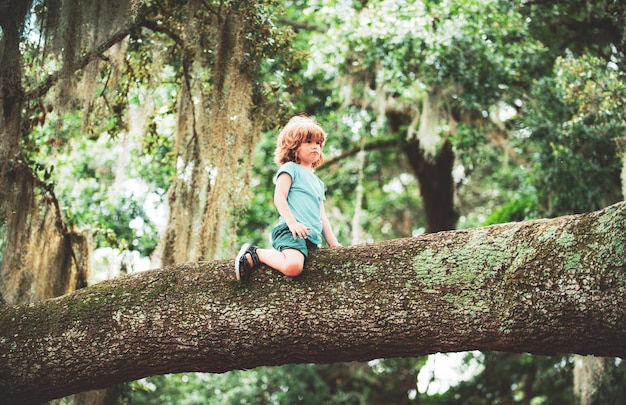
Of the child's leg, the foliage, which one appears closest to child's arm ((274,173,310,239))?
the child's leg

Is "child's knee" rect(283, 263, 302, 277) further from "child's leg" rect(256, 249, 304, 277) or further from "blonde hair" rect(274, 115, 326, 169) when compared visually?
"blonde hair" rect(274, 115, 326, 169)

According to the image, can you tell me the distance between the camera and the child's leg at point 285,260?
2.96m

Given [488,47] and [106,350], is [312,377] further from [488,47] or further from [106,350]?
[106,350]

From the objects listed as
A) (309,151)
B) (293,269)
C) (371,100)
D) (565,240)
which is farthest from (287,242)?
(371,100)

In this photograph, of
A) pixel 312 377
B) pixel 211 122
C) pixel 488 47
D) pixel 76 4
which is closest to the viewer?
pixel 76 4

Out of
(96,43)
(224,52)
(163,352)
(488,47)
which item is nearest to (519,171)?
(488,47)

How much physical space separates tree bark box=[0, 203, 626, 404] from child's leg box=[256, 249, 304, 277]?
5 cm

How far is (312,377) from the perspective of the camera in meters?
11.1

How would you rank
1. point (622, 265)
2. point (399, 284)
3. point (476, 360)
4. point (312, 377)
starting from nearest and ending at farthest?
point (622, 265), point (399, 284), point (312, 377), point (476, 360)

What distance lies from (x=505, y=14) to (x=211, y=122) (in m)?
3.94

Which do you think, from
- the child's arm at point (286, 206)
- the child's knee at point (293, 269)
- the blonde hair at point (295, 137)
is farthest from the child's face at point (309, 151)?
the child's knee at point (293, 269)

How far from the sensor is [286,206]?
3291 millimetres

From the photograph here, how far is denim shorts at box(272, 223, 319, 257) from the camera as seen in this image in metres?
3.07

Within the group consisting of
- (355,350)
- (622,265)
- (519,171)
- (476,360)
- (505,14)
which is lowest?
(355,350)
